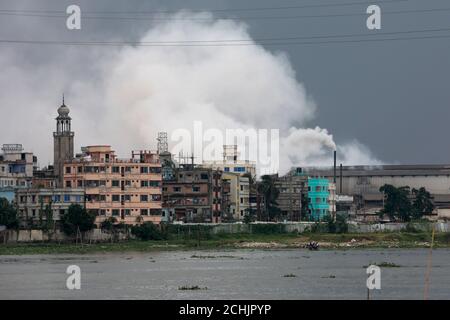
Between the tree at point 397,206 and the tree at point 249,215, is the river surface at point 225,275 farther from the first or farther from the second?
the tree at point 397,206

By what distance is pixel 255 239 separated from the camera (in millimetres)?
160125

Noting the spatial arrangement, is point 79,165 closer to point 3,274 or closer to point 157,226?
point 157,226

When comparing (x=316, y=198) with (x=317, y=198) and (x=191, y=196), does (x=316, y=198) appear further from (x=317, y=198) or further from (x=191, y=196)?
(x=191, y=196)

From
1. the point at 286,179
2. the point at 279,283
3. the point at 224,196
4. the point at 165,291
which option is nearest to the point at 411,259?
the point at 279,283

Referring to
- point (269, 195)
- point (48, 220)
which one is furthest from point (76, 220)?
point (269, 195)

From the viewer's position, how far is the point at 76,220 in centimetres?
14938

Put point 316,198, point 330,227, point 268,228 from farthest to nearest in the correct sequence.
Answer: point 316,198 → point 330,227 → point 268,228

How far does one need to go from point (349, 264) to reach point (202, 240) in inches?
1669

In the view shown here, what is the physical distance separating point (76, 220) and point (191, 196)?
998 inches

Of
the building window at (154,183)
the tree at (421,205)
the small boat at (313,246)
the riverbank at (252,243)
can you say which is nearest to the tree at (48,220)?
the riverbank at (252,243)

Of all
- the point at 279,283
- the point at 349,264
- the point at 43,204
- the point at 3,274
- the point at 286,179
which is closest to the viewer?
the point at 279,283

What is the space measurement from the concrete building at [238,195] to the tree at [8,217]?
37.5 metres

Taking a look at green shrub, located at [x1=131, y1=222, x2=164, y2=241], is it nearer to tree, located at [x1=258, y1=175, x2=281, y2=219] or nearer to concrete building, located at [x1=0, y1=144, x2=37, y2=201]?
concrete building, located at [x1=0, y1=144, x2=37, y2=201]

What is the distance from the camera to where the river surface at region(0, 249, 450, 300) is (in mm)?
86375
